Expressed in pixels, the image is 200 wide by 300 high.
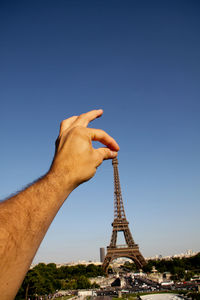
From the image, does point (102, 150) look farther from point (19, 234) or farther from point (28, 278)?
point (28, 278)

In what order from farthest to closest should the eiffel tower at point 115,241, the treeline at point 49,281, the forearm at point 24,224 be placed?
the eiffel tower at point 115,241 → the treeline at point 49,281 → the forearm at point 24,224

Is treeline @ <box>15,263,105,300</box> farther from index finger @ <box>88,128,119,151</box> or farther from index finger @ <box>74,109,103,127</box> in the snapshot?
index finger @ <box>74,109,103,127</box>

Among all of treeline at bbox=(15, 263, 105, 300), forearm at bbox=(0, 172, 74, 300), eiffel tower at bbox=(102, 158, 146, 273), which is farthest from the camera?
eiffel tower at bbox=(102, 158, 146, 273)

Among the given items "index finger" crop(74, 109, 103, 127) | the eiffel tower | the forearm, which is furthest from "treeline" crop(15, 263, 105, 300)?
the forearm

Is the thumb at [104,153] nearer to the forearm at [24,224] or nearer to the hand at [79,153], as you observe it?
the hand at [79,153]

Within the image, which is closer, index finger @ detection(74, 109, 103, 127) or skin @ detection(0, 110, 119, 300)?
skin @ detection(0, 110, 119, 300)

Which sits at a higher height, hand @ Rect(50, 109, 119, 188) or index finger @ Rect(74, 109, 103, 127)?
index finger @ Rect(74, 109, 103, 127)

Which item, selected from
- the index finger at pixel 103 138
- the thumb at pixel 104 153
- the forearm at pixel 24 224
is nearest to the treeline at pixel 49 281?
the thumb at pixel 104 153
